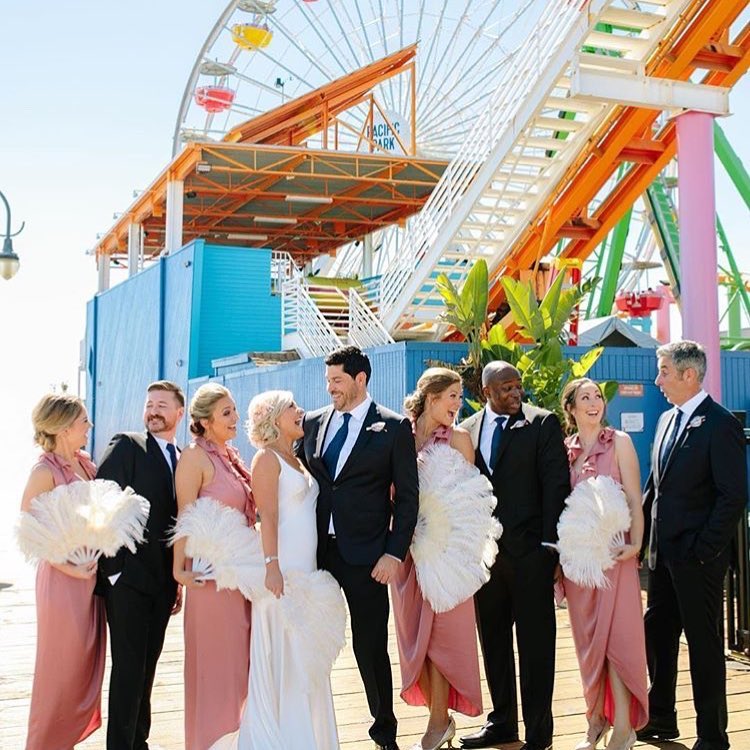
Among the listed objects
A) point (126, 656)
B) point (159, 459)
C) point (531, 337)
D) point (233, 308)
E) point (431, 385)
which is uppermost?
point (233, 308)

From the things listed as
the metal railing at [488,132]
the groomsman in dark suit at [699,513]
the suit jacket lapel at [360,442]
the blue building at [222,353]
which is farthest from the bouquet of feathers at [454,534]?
the metal railing at [488,132]

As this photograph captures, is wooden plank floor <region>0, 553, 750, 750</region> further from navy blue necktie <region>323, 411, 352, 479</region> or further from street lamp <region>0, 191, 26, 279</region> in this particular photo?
street lamp <region>0, 191, 26, 279</region>

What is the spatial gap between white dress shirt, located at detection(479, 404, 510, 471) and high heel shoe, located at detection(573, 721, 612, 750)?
1.26 meters

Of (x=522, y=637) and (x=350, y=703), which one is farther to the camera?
(x=350, y=703)

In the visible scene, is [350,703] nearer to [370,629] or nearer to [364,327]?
[370,629]

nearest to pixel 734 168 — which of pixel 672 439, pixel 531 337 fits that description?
pixel 531 337

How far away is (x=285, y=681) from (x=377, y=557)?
2.11 feet

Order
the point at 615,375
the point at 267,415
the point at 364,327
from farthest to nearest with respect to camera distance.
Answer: the point at 364,327
the point at 615,375
the point at 267,415

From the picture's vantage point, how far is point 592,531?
4430mm

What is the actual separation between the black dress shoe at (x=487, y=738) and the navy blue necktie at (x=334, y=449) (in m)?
1.37

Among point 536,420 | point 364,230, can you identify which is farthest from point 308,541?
point 364,230

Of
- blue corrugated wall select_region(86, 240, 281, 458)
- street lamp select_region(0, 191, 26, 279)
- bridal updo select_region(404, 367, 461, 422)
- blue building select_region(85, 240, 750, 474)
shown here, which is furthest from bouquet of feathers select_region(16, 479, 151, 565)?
blue corrugated wall select_region(86, 240, 281, 458)

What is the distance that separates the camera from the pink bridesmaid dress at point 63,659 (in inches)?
162

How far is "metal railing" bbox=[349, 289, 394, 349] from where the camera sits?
14.0m
